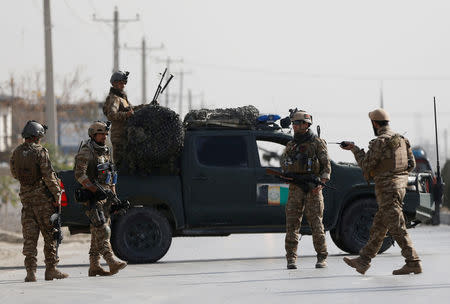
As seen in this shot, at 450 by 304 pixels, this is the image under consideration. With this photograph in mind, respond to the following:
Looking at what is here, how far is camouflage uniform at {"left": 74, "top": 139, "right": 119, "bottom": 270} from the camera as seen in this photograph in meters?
13.5

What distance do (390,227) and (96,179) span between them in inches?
140

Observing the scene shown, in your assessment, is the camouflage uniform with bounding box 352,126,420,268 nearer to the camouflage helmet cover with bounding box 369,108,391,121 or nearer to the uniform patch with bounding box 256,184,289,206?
the camouflage helmet cover with bounding box 369,108,391,121

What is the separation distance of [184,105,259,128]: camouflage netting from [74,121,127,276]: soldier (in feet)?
9.04

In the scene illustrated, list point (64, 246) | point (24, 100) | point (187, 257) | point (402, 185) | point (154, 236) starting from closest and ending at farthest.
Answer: point (402, 185)
point (154, 236)
point (187, 257)
point (64, 246)
point (24, 100)

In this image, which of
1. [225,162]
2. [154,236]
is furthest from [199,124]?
[154,236]

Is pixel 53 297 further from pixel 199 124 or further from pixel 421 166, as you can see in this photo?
pixel 421 166

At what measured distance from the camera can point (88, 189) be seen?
535 inches

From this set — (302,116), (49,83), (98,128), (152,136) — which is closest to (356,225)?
(302,116)

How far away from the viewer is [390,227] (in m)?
12.5

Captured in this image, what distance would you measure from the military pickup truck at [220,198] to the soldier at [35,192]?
2.30 m

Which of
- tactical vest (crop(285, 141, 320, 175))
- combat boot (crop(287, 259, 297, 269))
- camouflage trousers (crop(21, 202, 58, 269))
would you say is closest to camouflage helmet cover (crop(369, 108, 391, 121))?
tactical vest (crop(285, 141, 320, 175))

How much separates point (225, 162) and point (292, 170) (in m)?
2.34

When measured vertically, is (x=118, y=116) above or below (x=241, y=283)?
above

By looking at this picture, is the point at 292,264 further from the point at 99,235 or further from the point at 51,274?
the point at 51,274
